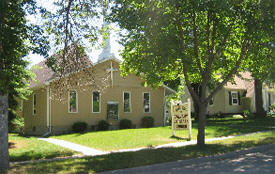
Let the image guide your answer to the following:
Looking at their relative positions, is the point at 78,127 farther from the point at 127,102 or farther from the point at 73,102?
the point at 127,102

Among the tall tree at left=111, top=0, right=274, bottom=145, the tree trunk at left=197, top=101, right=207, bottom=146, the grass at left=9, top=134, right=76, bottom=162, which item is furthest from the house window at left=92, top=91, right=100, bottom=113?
the tree trunk at left=197, top=101, right=207, bottom=146

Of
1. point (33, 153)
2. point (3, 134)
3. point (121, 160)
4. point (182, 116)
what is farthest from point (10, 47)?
point (182, 116)

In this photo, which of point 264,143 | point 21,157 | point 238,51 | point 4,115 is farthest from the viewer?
point 238,51

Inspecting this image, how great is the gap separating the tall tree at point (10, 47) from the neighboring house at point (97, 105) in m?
10.6

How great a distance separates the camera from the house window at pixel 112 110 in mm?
22142

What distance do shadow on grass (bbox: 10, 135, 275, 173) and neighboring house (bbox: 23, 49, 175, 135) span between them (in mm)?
9970

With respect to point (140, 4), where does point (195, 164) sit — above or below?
below

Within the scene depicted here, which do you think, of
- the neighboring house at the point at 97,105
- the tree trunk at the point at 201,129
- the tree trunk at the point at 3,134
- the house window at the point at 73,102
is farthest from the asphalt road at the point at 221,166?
the house window at the point at 73,102

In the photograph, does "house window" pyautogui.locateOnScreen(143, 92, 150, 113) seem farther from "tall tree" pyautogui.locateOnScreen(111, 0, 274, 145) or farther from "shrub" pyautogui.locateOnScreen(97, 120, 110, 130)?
"tall tree" pyautogui.locateOnScreen(111, 0, 274, 145)

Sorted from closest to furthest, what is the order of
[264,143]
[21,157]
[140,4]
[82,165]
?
[82,165] → [21,157] → [140,4] → [264,143]

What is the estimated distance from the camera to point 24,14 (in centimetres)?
804

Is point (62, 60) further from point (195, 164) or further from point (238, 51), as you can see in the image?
point (238, 51)

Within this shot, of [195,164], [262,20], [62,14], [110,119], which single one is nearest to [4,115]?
[62,14]

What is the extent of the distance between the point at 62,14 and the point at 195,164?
7.49 m
